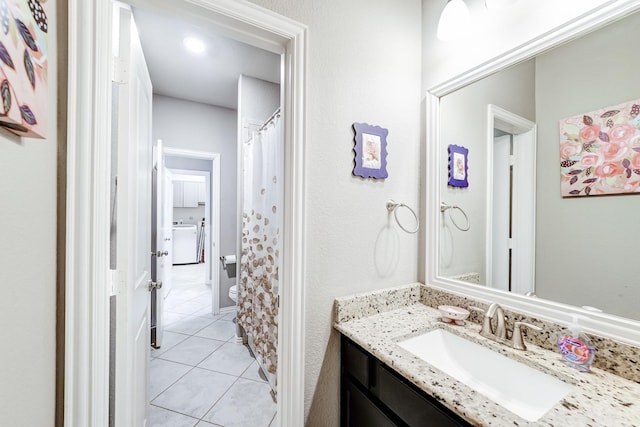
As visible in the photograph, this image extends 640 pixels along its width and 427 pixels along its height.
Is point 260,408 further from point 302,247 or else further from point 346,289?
point 302,247

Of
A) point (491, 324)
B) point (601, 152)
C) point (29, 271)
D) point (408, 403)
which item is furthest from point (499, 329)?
point (29, 271)

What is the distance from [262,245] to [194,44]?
1.80 m

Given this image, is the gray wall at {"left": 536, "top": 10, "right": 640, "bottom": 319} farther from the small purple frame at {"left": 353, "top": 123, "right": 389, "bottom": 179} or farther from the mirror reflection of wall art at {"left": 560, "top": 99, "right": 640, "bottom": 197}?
the small purple frame at {"left": 353, "top": 123, "right": 389, "bottom": 179}

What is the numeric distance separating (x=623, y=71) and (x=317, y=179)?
108 centimetres

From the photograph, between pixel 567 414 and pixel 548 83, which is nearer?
pixel 567 414

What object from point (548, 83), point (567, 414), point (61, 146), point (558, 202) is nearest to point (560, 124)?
point (548, 83)

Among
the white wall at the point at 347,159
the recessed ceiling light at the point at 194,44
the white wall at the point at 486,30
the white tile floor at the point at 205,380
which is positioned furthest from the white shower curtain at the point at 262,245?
the white wall at the point at 486,30

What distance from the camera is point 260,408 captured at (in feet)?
5.60

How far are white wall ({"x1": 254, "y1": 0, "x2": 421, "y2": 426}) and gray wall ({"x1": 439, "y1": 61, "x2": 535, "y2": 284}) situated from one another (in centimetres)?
18

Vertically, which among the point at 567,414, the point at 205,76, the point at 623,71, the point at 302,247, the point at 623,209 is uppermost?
the point at 205,76

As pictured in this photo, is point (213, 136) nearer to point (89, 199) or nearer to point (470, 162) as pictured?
point (89, 199)

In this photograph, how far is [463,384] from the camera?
0.73 m

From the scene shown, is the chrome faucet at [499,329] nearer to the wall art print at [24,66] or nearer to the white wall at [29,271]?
the white wall at [29,271]

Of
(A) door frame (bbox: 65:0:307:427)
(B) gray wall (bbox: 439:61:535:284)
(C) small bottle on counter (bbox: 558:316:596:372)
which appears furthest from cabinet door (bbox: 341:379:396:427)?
(A) door frame (bbox: 65:0:307:427)
